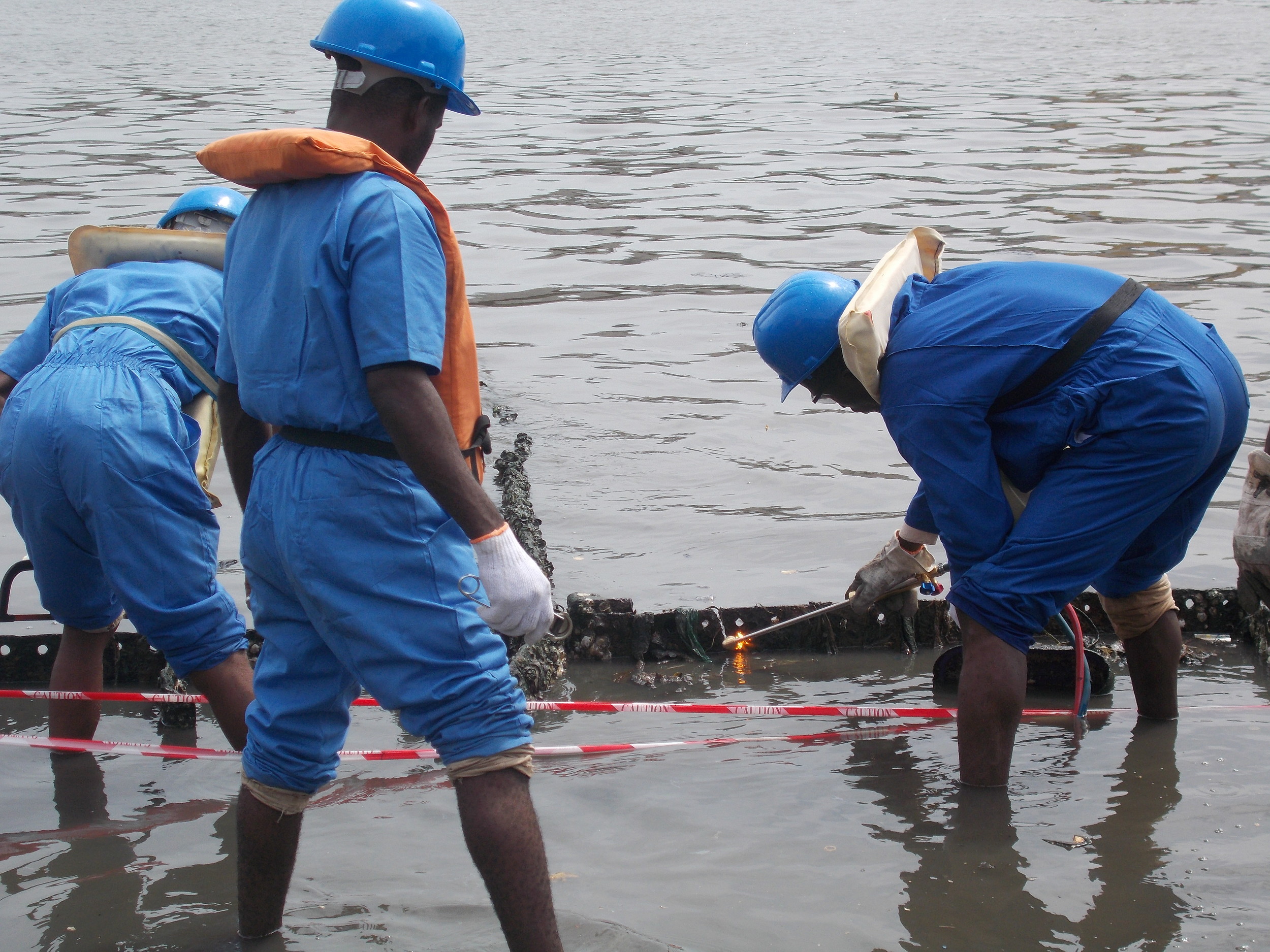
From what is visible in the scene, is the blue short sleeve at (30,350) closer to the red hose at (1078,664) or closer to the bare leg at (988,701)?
the bare leg at (988,701)

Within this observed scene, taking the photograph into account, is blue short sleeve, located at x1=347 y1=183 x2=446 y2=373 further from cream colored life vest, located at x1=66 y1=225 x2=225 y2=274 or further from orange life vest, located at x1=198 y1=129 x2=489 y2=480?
cream colored life vest, located at x1=66 y1=225 x2=225 y2=274

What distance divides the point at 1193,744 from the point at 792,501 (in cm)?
295

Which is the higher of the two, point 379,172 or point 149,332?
point 379,172

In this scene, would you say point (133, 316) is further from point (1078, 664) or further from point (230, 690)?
point (1078, 664)

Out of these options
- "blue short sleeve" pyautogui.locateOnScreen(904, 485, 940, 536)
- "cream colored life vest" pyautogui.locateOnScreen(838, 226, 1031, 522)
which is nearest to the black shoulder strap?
"cream colored life vest" pyautogui.locateOnScreen(838, 226, 1031, 522)

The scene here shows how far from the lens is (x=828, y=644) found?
16.5 ft

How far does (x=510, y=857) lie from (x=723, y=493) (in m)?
4.53

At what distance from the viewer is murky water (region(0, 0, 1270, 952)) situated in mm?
3225

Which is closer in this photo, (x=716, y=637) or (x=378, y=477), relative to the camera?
(x=378, y=477)

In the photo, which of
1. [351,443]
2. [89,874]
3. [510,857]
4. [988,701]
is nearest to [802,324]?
[988,701]

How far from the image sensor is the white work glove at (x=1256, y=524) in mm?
4324

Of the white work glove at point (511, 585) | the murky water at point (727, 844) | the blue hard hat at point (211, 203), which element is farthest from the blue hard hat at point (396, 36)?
the murky water at point (727, 844)

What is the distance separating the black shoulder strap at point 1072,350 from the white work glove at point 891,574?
1044 millimetres

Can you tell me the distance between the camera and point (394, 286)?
245cm
